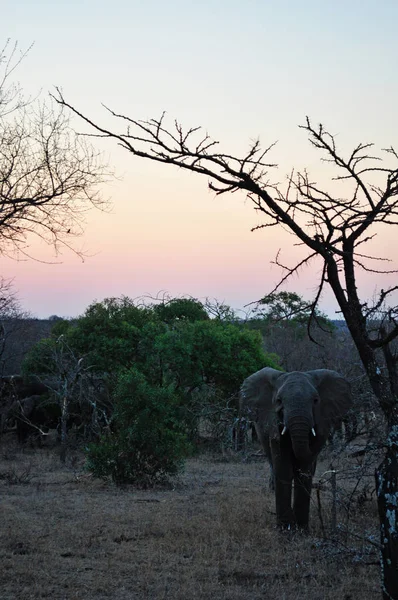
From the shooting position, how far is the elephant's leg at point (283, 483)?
1078cm

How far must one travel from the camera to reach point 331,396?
12.1 m

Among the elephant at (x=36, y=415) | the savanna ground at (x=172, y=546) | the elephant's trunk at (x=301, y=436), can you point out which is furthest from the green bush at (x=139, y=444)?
the elephant at (x=36, y=415)

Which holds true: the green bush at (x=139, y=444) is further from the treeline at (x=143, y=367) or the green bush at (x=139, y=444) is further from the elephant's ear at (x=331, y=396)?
the elephant's ear at (x=331, y=396)

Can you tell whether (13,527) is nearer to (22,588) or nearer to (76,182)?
(22,588)

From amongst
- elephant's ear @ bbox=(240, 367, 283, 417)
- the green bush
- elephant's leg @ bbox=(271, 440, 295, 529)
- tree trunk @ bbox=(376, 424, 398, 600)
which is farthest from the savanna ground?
elephant's ear @ bbox=(240, 367, 283, 417)

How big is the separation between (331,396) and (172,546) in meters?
3.77

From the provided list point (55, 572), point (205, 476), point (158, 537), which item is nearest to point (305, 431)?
point (158, 537)

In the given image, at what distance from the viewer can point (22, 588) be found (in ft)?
25.1

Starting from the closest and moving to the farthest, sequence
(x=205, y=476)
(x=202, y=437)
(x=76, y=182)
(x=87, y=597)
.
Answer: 1. (x=87, y=597)
2. (x=76, y=182)
3. (x=205, y=476)
4. (x=202, y=437)

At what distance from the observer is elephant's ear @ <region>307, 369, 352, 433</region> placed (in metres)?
11.8

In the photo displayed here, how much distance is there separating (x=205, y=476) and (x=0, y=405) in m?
8.88

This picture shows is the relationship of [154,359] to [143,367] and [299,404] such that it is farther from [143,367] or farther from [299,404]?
[299,404]

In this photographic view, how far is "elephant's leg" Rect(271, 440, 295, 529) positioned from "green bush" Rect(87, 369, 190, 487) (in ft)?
15.3

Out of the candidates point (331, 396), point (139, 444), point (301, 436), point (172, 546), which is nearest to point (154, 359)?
point (139, 444)
